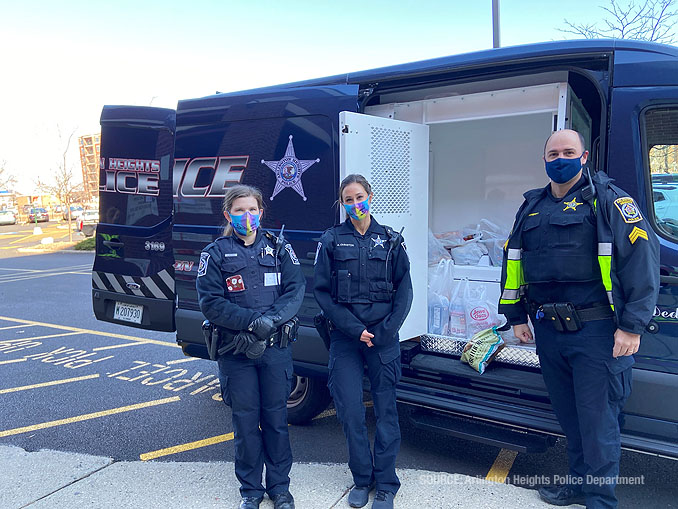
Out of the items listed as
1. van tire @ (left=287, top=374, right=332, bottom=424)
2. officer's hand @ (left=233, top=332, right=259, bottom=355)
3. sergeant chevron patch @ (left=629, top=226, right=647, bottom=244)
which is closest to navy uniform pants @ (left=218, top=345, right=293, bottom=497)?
officer's hand @ (left=233, top=332, right=259, bottom=355)

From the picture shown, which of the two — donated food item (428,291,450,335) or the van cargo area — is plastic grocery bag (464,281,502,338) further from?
donated food item (428,291,450,335)

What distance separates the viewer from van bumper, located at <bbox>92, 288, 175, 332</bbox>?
459 centimetres

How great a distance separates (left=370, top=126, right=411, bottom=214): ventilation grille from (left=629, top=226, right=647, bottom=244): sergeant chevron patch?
1.51 m

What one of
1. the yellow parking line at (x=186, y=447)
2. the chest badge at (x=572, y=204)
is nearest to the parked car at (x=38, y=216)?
the yellow parking line at (x=186, y=447)

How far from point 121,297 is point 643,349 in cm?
417

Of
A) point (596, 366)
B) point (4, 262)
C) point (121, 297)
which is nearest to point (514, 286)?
point (596, 366)

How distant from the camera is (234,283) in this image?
2.83 metres

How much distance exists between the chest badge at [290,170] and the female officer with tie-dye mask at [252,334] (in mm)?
780

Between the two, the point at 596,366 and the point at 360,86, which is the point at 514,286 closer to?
the point at 596,366

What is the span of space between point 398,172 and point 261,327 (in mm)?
1521

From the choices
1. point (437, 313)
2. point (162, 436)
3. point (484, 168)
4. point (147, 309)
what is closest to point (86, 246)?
point (147, 309)

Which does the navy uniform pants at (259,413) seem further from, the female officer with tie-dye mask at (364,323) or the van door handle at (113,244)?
the van door handle at (113,244)

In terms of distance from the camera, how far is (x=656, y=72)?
2664mm

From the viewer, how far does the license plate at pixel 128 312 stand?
187 inches
